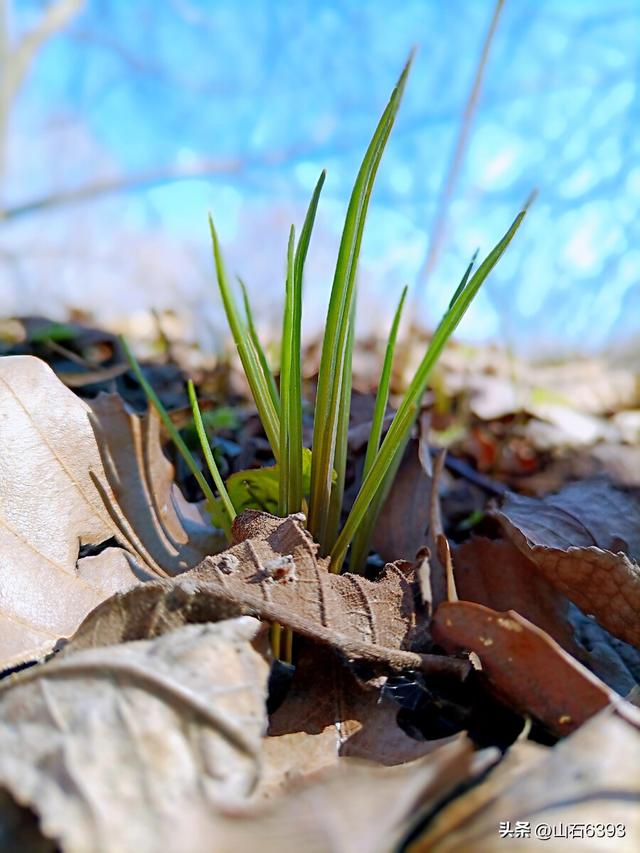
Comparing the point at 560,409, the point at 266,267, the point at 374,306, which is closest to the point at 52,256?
the point at 266,267

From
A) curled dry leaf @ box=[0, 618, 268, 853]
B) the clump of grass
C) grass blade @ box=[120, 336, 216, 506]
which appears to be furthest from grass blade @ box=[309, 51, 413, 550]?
curled dry leaf @ box=[0, 618, 268, 853]

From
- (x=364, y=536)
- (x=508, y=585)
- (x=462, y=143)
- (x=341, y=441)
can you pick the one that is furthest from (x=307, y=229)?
(x=462, y=143)

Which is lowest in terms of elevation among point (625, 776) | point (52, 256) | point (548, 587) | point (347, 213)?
point (52, 256)

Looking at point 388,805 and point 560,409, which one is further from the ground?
Result: point 388,805

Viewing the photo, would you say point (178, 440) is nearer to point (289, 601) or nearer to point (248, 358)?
point (248, 358)

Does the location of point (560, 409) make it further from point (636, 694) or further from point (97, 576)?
point (97, 576)

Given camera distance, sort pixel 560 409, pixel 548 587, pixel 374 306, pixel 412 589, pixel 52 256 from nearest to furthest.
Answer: pixel 412 589 < pixel 548 587 < pixel 560 409 < pixel 374 306 < pixel 52 256

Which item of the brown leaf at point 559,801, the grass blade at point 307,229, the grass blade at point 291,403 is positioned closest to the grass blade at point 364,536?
the grass blade at point 291,403
